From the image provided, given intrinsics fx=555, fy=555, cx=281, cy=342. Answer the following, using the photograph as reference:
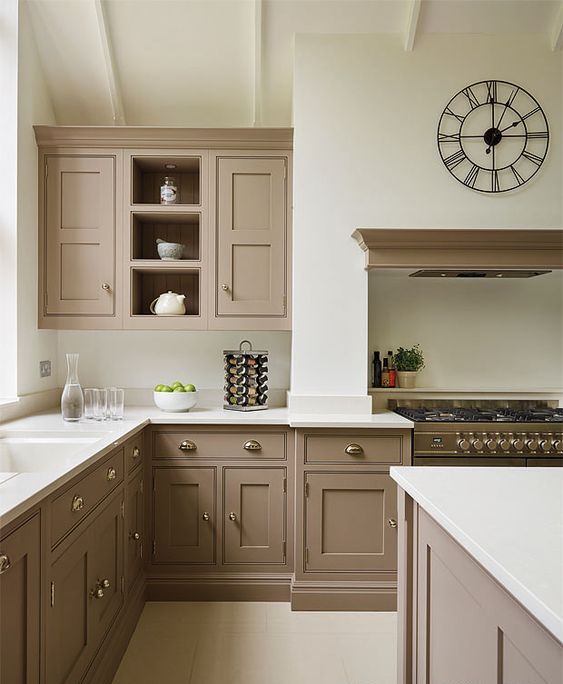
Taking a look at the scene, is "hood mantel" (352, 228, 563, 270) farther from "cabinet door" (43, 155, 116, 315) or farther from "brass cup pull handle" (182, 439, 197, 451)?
"cabinet door" (43, 155, 116, 315)

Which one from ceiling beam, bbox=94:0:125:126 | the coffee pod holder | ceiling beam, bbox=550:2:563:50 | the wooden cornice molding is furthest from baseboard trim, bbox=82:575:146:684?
ceiling beam, bbox=550:2:563:50

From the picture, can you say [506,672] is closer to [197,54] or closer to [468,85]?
[468,85]

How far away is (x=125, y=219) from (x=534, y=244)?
2.17 metres

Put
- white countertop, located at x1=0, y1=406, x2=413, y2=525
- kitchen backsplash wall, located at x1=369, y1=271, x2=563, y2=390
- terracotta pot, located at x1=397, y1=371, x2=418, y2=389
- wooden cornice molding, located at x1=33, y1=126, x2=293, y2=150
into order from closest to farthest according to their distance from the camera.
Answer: white countertop, located at x1=0, y1=406, x2=413, y2=525
wooden cornice molding, located at x1=33, y1=126, x2=293, y2=150
terracotta pot, located at x1=397, y1=371, x2=418, y2=389
kitchen backsplash wall, located at x1=369, y1=271, x2=563, y2=390

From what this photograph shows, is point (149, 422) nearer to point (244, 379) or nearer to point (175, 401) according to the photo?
point (175, 401)

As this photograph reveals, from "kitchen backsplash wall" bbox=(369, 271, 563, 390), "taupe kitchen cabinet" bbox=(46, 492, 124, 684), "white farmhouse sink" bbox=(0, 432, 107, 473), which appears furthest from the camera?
"kitchen backsplash wall" bbox=(369, 271, 563, 390)

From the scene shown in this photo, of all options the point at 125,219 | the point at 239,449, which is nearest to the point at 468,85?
the point at 125,219

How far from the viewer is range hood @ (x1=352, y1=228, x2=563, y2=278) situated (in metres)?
2.77

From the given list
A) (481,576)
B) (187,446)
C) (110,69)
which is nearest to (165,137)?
(110,69)

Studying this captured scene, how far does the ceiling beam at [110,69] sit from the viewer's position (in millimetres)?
2979

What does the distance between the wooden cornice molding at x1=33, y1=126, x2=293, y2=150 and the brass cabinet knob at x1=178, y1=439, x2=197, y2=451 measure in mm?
1605

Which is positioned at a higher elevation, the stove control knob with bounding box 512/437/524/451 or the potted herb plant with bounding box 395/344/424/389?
the potted herb plant with bounding box 395/344/424/389

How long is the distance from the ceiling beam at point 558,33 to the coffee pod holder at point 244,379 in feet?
7.52

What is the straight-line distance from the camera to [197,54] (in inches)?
125
